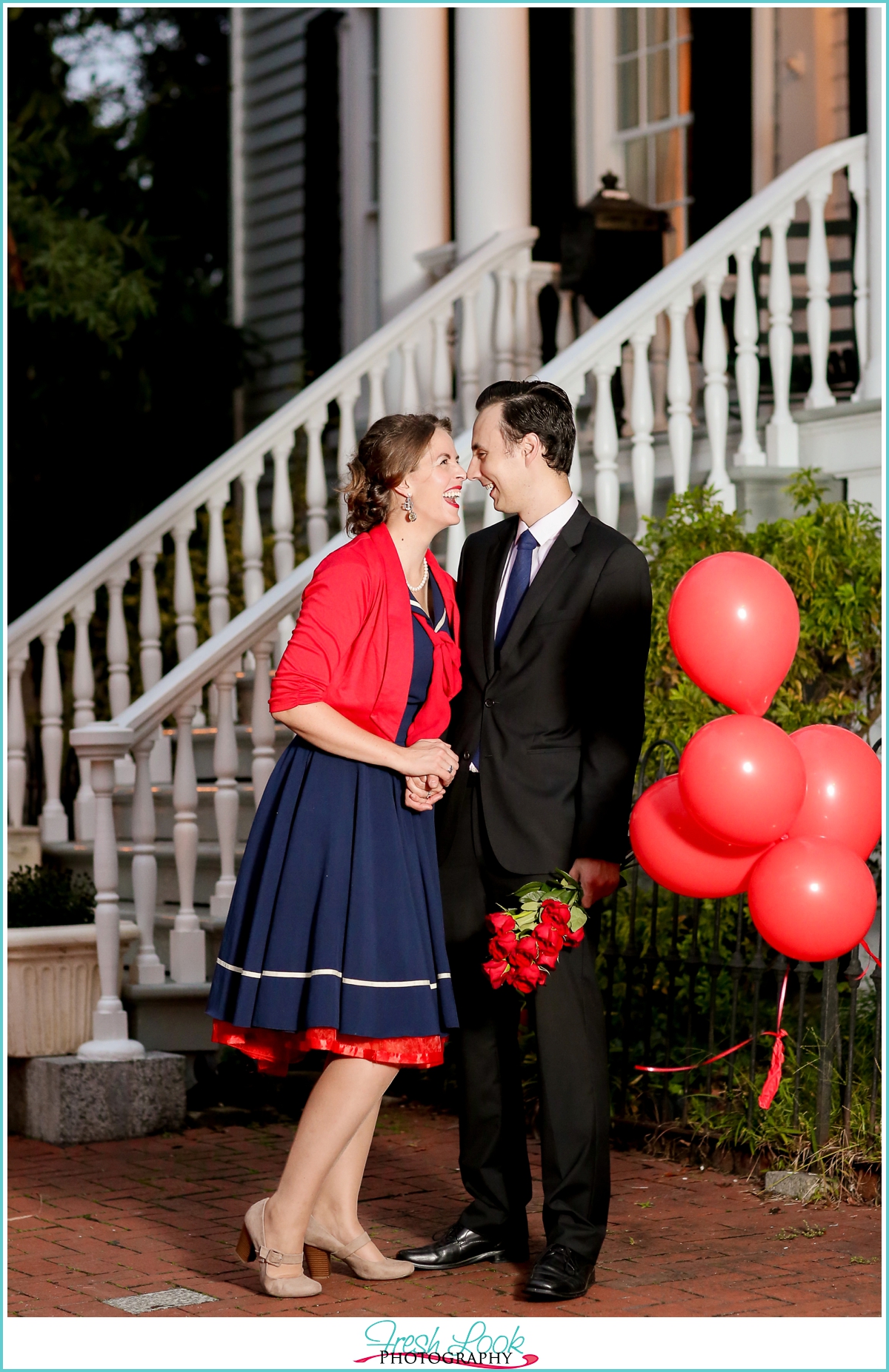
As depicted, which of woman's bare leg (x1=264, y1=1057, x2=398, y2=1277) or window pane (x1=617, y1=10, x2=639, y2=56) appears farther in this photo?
window pane (x1=617, y1=10, x2=639, y2=56)

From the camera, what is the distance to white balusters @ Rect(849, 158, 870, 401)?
23.2ft

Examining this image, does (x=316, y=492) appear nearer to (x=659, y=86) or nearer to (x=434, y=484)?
(x=659, y=86)

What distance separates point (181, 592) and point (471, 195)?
270 cm

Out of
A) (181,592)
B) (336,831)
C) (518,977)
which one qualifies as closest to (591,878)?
(518,977)

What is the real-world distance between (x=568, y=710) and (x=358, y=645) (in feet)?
1.72

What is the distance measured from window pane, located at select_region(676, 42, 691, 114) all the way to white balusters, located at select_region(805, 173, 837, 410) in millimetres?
2822

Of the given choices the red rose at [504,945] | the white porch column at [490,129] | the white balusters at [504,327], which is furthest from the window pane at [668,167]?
the red rose at [504,945]

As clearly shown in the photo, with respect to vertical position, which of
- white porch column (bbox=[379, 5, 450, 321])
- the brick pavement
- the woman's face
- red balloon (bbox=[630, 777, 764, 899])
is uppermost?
white porch column (bbox=[379, 5, 450, 321])

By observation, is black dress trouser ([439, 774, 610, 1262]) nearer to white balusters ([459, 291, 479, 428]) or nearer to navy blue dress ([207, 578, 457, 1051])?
navy blue dress ([207, 578, 457, 1051])

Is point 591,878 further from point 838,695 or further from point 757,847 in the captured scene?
point 838,695

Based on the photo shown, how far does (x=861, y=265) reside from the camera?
23.4ft

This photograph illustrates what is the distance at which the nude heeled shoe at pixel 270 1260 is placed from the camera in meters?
3.74

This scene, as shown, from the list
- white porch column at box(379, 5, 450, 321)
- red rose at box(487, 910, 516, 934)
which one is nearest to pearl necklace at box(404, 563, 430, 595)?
red rose at box(487, 910, 516, 934)

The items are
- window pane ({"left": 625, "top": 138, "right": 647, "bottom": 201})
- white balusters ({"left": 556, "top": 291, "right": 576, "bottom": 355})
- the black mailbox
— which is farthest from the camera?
window pane ({"left": 625, "top": 138, "right": 647, "bottom": 201})
